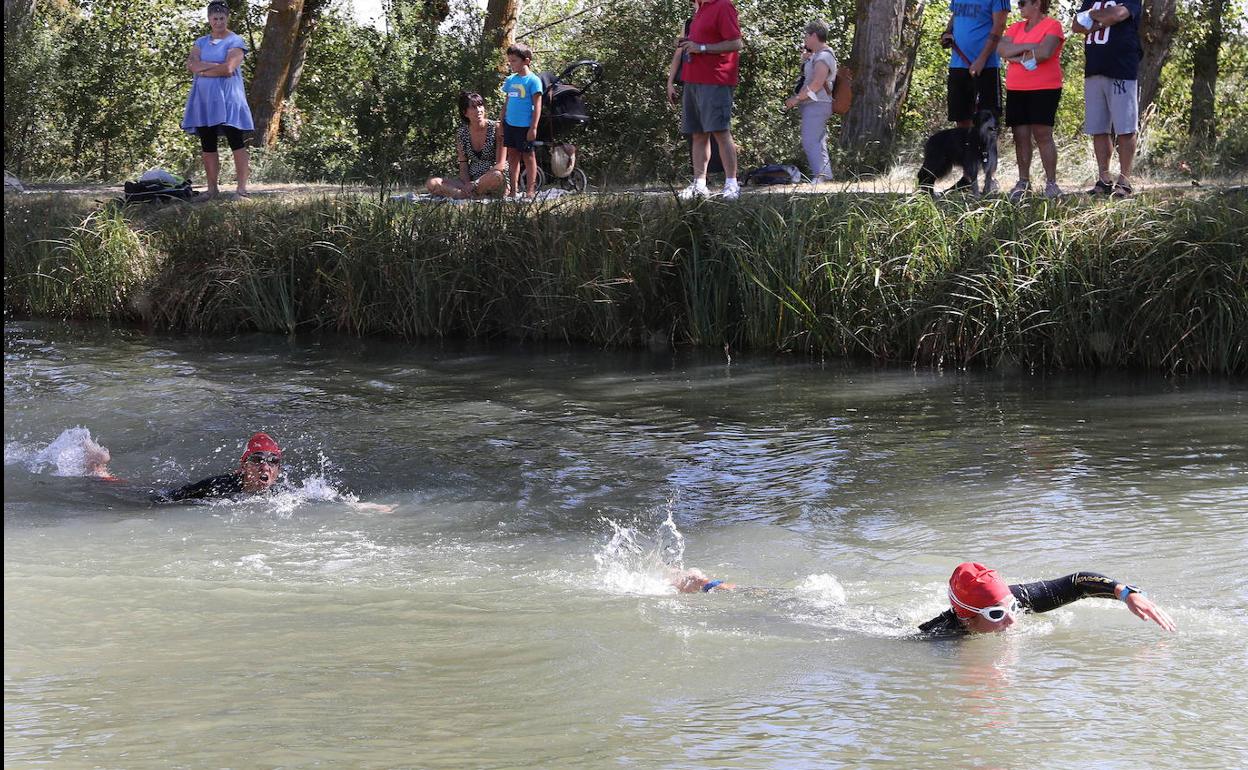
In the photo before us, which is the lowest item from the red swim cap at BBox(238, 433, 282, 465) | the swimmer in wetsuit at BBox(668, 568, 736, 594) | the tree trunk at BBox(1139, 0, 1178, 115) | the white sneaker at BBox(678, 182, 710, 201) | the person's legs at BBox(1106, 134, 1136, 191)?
the swimmer in wetsuit at BBox(668, 568, 736, 594)

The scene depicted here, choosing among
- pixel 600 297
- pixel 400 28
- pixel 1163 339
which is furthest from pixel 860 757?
pixel 400 28

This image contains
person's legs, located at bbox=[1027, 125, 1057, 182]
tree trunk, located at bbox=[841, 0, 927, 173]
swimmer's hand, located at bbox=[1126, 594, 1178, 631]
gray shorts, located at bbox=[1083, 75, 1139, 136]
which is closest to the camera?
swimmer's hand, located at bbox=[1126, 594, 1178, 631]

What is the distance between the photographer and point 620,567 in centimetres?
712

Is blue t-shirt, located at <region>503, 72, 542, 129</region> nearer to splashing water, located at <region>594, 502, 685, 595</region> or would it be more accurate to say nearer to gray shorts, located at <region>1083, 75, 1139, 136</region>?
gray shorts, located at <region>1083, 75, 1139, 136</region>

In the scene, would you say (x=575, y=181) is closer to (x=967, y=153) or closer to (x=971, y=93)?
(x=967, y=153)

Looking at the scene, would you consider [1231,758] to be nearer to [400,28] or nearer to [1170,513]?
[1170,513]

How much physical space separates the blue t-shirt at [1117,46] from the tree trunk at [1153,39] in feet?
22.8

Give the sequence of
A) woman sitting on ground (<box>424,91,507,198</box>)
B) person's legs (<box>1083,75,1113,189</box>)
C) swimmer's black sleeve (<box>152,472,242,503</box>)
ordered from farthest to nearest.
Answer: woman sitting on ground (<box>424,91,507,198</box>), person's legs (<box>1083,75,1113,189</box>), swimmer's black sleeve (<box>152,472,242,503</box>)

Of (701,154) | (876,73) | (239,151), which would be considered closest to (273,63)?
(239,151)

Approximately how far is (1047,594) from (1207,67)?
20.7 m

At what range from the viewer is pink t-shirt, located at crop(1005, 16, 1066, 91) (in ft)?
38.8

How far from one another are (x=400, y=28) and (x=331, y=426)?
11735 mm

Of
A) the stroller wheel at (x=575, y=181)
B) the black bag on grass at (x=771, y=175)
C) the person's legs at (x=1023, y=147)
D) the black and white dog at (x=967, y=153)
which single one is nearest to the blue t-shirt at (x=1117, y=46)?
the person's legs at (x=1023, y=147)

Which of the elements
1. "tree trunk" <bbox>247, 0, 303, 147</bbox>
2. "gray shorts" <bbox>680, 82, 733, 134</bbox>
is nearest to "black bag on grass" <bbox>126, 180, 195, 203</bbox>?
"tree trunk" <bbox>247, 0, 303, 147</bbox>
